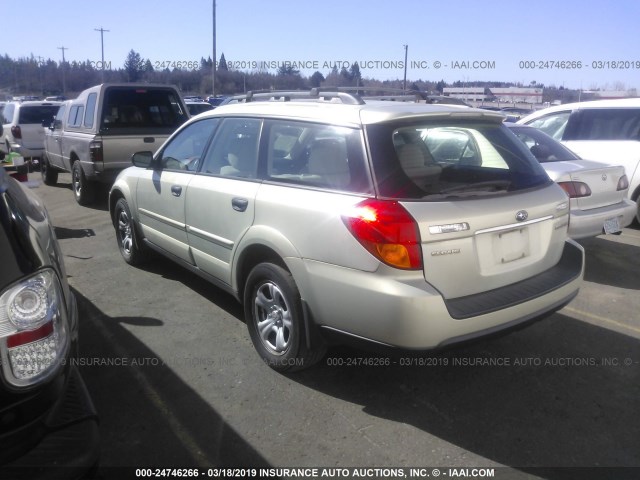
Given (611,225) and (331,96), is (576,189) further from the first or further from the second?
(331,96)

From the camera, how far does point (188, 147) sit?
15.7ft

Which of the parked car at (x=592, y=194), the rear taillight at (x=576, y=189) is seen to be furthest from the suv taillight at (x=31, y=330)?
the rear taillight at (x=576, y=189)

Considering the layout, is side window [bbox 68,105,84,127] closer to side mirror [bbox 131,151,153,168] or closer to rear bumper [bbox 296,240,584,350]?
side mirror [bbox 131,151,153,168]

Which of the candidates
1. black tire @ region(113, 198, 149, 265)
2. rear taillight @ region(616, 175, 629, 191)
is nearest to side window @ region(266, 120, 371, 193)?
black tire @ region(113, 198, 149, 265)

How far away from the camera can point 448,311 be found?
2887 mm

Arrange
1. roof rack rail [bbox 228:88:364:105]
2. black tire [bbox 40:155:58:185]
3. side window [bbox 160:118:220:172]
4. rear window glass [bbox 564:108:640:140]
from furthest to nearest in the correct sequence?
black tire [bbox 40:155:58:185], rear window glass [bbox 564:108:640:140], side window [bbox 160:118:220:172], roof rack rail [bbox 228:88:364:105]

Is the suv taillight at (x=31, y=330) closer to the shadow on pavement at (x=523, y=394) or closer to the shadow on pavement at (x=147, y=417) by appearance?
the shadow on pavement at (x=147, y=417)

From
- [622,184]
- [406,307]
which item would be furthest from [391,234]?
[622,184]

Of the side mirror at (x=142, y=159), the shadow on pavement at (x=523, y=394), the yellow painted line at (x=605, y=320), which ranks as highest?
the side mirror at (x=142, y=159)

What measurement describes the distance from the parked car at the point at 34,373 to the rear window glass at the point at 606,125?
7.85 metres

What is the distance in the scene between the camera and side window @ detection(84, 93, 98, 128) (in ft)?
30.6

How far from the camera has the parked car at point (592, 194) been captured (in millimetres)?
5691

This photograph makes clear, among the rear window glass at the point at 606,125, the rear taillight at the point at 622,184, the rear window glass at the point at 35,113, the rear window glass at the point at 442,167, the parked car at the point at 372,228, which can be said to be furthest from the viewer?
the rear window glass at the point at 35,113

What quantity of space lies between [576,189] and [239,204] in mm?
3767
